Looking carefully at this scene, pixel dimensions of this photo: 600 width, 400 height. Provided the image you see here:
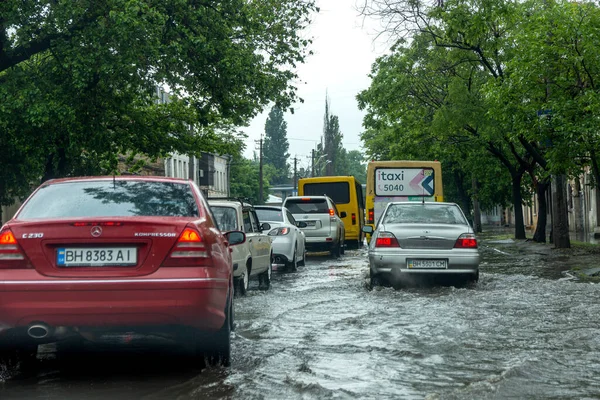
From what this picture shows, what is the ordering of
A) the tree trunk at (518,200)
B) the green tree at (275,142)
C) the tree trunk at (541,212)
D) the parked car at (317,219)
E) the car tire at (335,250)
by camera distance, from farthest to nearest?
the green tree at (275,142) < the tree trunk at (518,200) < the tree trunk at (541,212) < the car tire at (335,250) < the parked car at (317,219)

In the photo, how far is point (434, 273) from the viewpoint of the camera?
13.8m

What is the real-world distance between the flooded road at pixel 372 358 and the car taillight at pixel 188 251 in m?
0.85

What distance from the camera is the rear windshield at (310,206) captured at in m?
26.1

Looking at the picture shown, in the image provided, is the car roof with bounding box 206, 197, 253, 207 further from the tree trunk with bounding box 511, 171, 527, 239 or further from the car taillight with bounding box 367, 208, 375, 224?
the tree trunk with bounding box 511, 171, 527, 239

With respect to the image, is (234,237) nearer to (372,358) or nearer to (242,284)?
(372,358)

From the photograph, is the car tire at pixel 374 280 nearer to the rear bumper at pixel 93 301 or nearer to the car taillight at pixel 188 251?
the car taillight at pixel 188 251

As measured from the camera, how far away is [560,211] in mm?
26031

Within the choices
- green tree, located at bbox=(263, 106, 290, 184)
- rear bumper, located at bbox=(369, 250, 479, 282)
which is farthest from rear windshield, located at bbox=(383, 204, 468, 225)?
green tree, located at bbox=(263, 106, 290, 184)

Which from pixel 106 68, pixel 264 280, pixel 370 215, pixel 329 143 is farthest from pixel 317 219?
pixel 329 143

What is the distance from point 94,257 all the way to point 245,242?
6554mm

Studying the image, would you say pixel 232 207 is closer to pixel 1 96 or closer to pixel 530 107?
pixel 1 96

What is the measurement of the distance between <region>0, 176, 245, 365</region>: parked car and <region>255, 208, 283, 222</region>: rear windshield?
12.5 metres

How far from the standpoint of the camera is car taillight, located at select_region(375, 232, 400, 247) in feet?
45.5

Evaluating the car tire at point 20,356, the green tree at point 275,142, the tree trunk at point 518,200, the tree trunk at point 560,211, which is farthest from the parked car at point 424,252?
the green tree at point 275,142
